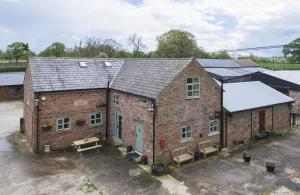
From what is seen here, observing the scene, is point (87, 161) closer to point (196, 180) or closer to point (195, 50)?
point (196, 180)

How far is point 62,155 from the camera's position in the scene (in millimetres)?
18016

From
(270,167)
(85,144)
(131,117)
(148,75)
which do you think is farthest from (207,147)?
(85,144)

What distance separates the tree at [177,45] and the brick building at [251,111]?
163ft

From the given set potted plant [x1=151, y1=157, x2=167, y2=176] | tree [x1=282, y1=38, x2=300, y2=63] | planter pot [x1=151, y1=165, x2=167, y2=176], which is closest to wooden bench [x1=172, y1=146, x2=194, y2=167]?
potted plant [x1=151, y1=157, x2=167, y2=176]

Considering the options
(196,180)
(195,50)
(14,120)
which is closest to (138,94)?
(196,180)

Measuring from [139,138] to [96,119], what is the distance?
16.3 feet

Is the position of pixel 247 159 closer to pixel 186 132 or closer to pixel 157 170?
pixel 186 132

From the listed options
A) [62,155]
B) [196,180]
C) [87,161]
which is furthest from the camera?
[62,155]

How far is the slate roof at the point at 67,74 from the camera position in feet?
61.6

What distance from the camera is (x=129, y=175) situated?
1485 cm

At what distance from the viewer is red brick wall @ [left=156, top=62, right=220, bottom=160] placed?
16.1 m

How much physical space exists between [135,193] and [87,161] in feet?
17.3

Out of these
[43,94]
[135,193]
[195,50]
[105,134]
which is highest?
[195,50]

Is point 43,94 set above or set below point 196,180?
above
